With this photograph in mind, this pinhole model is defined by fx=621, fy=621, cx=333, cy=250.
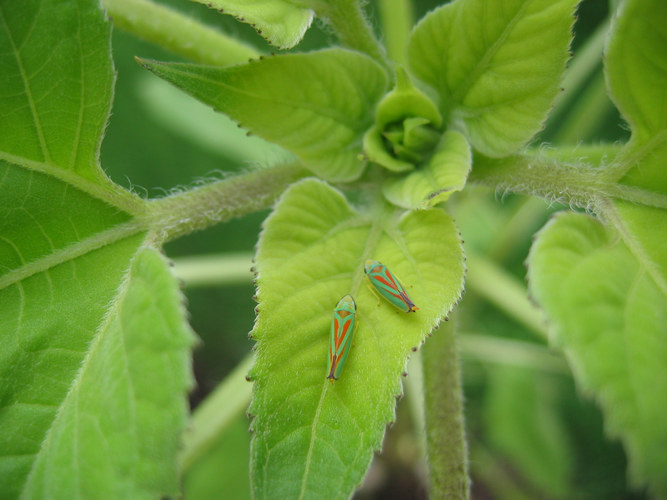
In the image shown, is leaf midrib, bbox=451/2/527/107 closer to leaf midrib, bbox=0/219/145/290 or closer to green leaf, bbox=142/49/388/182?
green leaf, bbox=142/49/388/182

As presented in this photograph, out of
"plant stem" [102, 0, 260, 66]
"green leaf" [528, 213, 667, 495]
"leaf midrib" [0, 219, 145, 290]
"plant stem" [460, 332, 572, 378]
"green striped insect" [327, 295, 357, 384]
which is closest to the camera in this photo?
"green leaf" [528, 213, 667, 495]

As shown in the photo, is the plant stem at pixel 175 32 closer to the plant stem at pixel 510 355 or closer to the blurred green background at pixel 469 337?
the blurred green background at pixel 469 337

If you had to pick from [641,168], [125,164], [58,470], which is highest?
[641,168]

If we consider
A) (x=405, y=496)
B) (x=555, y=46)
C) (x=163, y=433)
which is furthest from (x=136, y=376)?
(x=405, y=496)

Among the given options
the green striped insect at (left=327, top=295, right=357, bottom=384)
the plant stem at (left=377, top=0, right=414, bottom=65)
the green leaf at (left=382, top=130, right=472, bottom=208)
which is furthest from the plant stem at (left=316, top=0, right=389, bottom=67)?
the green striped insect at (left=327, top=295, right=357, bottom=384)

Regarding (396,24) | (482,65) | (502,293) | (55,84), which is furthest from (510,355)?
(55,84)

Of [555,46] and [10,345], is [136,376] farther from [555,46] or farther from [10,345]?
[555,46]

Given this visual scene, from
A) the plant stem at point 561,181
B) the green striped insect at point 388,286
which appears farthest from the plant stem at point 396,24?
the green striped insect at point 388,286
